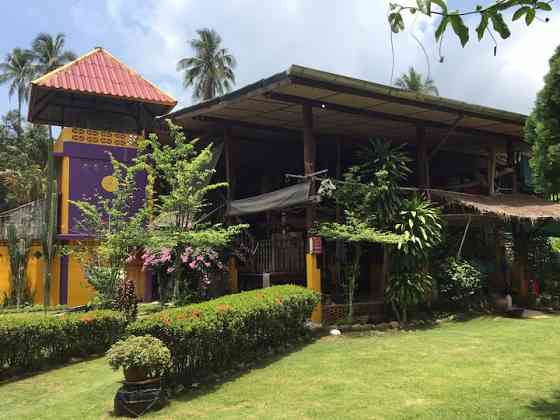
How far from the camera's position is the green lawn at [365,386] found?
5.71 m

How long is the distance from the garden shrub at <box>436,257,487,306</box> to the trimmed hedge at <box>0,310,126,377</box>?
752 cm

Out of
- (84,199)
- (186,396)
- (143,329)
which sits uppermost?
(84,199)

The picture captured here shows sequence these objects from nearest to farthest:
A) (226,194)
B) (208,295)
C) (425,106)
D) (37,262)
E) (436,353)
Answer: (436,353)
(425,106)
(208,295)
(226,194)
(37,262)

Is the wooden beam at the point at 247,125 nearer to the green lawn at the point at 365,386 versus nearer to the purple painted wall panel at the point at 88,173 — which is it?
the purple painted wall panel at the point at 88,173

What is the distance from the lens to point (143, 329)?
647 cm

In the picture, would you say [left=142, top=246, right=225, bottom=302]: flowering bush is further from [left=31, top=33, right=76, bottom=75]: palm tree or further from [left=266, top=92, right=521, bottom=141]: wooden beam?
[left=31, top=33, right=76, bottom=75]: palm tree

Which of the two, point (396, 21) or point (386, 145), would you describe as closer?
point (396, 21)

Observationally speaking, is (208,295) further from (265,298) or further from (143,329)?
(143,329)

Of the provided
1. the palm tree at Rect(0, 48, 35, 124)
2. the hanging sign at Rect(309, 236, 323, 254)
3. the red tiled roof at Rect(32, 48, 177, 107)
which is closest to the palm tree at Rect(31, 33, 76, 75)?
the palm tree at Rect(0, 48, 35, 124)

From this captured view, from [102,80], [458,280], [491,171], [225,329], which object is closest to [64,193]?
[102,80]

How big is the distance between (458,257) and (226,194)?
20.7ft

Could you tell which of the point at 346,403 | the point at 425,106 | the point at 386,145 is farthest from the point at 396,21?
the point at 425,106

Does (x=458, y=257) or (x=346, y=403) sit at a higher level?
(x=458, y=257)

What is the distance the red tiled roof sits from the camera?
1523 cm
